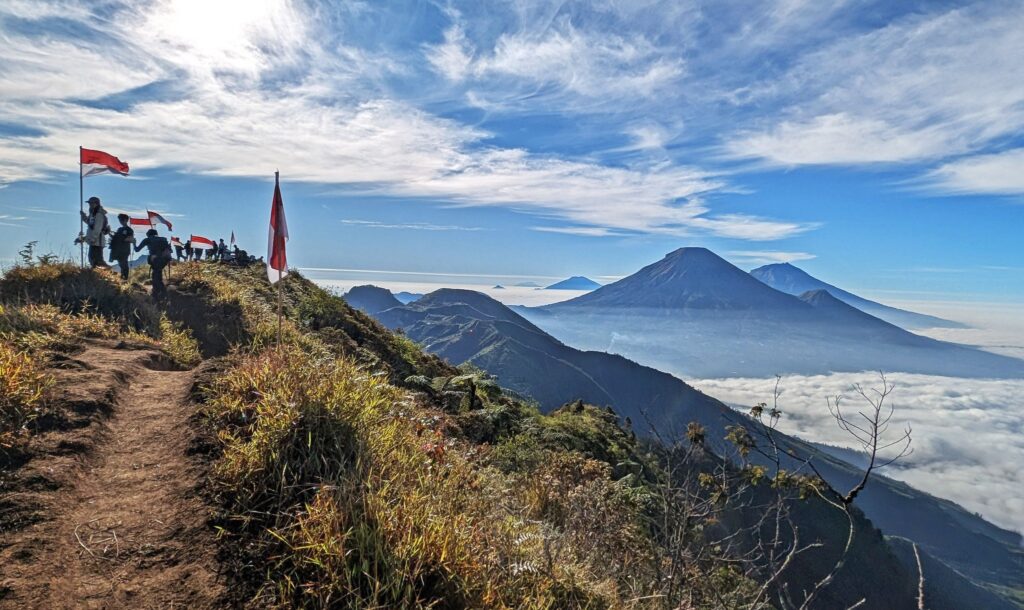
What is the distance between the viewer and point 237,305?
1459cm

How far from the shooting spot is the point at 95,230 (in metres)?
15.4

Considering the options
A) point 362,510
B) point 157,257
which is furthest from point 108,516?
point 157,257

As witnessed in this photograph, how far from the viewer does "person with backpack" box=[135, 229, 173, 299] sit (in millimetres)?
15586

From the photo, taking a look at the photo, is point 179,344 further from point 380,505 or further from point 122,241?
point 380,505

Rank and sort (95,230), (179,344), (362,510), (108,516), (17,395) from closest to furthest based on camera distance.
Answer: (362,510)
(108,516)
(17,395)
(179,344)
(95,230)

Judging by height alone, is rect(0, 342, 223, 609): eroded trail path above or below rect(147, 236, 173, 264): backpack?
below

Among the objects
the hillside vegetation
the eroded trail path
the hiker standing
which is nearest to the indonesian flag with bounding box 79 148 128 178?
the hiker standing

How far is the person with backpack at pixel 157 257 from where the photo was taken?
15586mm

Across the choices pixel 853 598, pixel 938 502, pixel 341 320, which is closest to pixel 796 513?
pixel 853 598

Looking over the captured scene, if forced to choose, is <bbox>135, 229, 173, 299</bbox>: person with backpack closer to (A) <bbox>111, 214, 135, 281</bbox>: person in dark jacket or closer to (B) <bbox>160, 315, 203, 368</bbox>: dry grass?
(A) <bbox>111, 214, 135, 281</bbox>: person in dark jacket

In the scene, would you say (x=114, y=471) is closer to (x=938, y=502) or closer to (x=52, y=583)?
(x=52, y=583)

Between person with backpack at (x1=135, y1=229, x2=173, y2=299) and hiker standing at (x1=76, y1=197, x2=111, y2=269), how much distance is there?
954 mm

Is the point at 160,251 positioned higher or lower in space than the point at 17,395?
higher

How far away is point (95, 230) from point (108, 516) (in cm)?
1485
